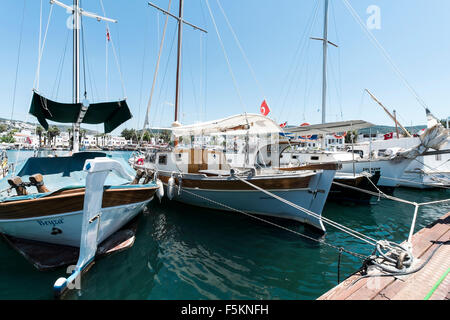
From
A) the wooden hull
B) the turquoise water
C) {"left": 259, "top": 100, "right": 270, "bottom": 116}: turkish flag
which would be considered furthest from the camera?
{"left": 259, "top": 100, "right": 270, "bottom": 116}: turkish flag

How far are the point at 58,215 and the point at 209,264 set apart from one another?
11.9 ft

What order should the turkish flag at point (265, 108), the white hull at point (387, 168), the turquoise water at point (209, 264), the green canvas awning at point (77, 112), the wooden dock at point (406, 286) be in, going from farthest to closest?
the white hull at point (387, 168) < the turkish flag at point (265, 108) < the green canvas awning at point (77, 112) < the turquoise water at point (209, 264) < the wooden dock at point (406, 286)

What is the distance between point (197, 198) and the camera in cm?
888

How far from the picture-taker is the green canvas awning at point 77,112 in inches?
283

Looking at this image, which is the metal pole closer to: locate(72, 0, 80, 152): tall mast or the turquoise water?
the turquoise water

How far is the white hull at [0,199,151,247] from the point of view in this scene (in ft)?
14.7

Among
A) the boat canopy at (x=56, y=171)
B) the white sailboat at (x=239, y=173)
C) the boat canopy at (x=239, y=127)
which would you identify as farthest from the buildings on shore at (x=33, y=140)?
the boat canopy at (x=239, y=127)

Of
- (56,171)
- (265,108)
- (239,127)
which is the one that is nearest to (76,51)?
(56,171)

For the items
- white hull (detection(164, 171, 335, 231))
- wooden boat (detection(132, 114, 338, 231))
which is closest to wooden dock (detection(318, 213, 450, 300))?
white hull (detection(164, 171, 335, 231))

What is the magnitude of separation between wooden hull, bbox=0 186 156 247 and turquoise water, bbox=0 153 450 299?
0.65 meters

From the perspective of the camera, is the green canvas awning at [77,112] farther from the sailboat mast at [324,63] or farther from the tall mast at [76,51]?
the sailboat mast at [324,63]
